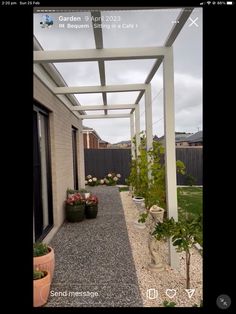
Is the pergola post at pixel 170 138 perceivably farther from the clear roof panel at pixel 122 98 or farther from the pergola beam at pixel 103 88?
the clear roof panel at pixel 122 98

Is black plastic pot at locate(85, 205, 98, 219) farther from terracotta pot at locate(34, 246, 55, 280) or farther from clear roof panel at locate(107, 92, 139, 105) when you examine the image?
terracotta pot at locate(34, 246, 55, 280)

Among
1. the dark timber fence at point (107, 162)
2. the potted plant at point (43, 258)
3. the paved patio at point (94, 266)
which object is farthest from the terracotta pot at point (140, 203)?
the dark timber fence at point (107, 162)

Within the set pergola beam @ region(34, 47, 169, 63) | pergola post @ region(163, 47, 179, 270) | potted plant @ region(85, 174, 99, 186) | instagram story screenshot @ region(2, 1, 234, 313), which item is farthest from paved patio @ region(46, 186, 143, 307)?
potted plant @ region(85, 174, 99, 186)

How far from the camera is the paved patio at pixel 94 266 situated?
103cm

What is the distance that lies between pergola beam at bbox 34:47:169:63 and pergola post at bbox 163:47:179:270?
16cm

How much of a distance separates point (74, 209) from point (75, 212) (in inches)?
2.4

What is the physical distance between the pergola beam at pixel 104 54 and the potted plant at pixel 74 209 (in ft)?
8.95

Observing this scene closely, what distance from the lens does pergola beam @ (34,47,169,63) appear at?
222 centimetres

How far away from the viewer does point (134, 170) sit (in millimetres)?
5008

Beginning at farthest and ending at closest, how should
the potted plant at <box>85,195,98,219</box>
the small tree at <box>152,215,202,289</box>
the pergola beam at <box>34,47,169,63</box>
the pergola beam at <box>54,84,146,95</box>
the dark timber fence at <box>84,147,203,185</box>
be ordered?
the dark timber fence at <box>84,147,203,185</box>, the potted plant at <box>85,195,98,219</box>, the pergola beam at <box>54,84,146,95</box>, the pergola beam at <box>34,47,169,63</box>, the small tree at <box>152,215,202,289</box>

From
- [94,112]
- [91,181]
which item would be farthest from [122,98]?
[91,181]
